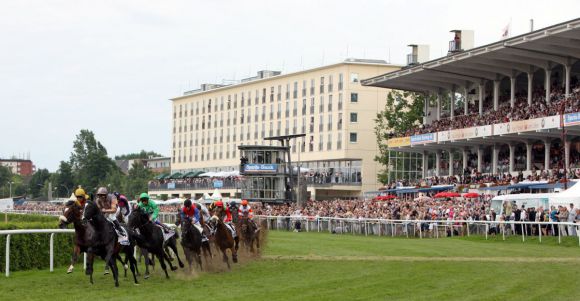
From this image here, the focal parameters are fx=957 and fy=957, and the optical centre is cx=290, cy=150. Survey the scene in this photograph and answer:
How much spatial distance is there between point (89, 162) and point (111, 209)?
101773mm

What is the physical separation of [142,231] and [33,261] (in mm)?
2740

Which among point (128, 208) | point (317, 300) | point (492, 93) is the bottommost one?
point (317, 300)

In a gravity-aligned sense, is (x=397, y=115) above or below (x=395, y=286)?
above

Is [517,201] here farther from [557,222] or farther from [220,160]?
[220,160]

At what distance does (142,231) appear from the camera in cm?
1656

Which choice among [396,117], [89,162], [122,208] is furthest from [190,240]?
[89,162]

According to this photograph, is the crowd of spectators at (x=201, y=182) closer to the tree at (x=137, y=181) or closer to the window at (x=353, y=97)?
the window at (x=353, y=97)

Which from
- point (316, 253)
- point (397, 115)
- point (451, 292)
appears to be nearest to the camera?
point (451, 292)

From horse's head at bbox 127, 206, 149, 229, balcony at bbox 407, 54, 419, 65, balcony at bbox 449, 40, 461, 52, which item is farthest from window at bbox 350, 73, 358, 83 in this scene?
horse's head at bbox 127, 206, 149, 229

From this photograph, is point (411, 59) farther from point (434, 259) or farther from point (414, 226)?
point (434, 259)

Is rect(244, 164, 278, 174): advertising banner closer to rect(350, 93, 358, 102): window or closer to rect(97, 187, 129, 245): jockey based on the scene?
rect(350, 93, 358, 102): window

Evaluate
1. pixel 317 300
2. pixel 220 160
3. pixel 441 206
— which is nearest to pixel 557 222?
pixel 441 206

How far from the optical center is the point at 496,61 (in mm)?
47781

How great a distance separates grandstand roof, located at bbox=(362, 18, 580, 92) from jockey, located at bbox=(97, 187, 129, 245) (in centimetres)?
2682
